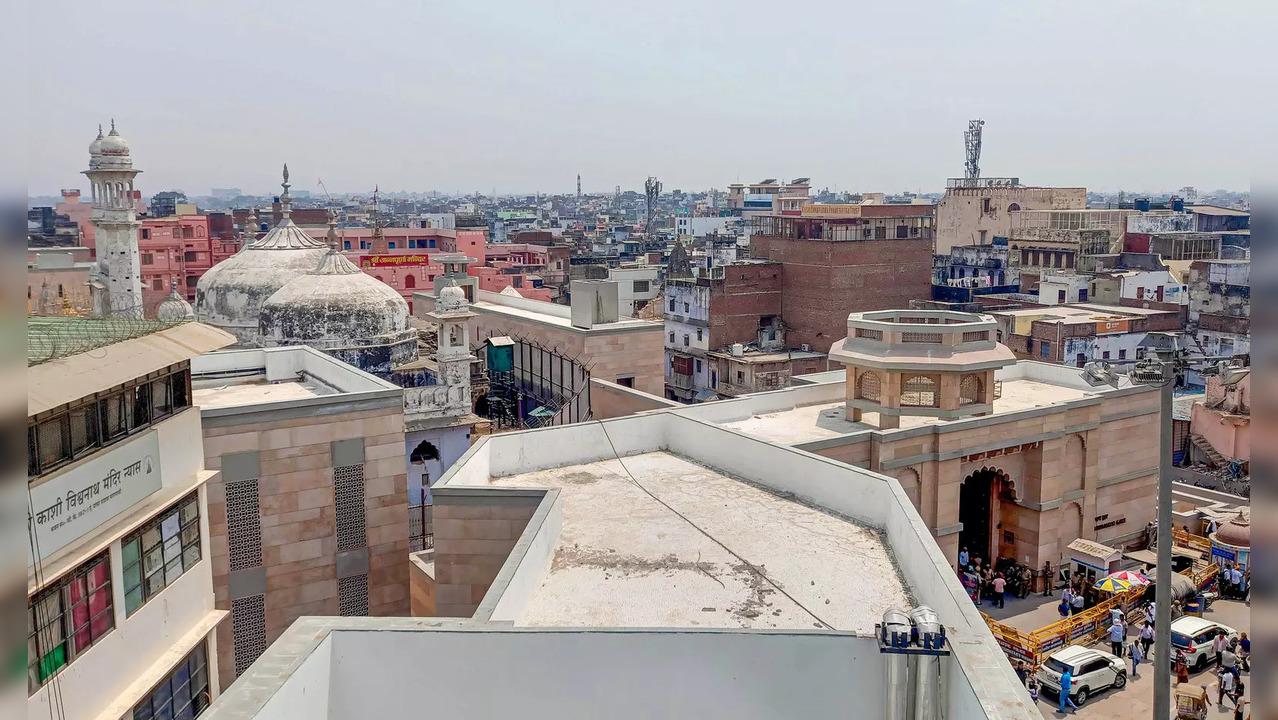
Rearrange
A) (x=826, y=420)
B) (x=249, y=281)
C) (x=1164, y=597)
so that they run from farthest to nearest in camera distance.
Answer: (x=249, y=281)
(x=826, y=420)
(x=1164, y=597)

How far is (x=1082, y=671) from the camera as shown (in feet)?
63.2

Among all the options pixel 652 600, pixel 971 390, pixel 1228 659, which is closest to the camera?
pixel 652 600

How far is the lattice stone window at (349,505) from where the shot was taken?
1659 cm

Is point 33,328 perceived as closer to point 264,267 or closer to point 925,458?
point 925,458

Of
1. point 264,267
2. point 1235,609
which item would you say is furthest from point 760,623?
point 264,267

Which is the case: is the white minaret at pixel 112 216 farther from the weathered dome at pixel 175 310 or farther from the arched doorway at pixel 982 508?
the arched doorway at pixel 982 508

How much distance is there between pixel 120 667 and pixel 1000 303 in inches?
1988

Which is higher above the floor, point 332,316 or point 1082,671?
point 332,316

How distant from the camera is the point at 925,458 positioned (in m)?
22.1

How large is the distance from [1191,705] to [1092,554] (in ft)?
20.8

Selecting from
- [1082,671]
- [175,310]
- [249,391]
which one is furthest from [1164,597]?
[175,310]

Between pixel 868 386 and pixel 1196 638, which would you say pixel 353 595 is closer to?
pixel 868 386

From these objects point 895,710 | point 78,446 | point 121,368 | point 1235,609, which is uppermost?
point 121,368

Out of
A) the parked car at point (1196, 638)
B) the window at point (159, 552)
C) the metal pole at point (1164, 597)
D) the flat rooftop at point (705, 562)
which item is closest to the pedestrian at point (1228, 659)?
the parked car at point (1196, 638)
